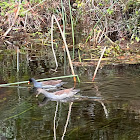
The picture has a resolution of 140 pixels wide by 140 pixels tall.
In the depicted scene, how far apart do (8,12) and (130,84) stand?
8.33 m

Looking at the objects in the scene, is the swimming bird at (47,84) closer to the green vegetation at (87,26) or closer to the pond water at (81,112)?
the pond water at (81,112)

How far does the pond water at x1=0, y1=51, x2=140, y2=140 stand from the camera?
5.46 metres

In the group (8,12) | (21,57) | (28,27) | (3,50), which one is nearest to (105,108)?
(21,57)

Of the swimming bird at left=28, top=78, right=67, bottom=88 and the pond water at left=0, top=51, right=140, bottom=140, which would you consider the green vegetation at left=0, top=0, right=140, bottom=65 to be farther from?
the pond water at left=0, top=51, right=140, bottom=140

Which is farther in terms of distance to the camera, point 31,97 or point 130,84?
point 130,84

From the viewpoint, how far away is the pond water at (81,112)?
215 inches

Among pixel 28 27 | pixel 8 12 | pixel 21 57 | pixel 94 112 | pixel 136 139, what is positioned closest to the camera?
pixel 136 139

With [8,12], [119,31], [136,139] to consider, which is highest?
[8,12]

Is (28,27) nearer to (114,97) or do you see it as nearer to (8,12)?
(8,12)

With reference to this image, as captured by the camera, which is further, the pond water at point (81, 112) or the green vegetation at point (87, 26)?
the green vegetation at point (87, 26)

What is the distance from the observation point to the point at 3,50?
1392 cm

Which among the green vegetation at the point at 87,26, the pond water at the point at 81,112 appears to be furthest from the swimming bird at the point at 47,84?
the green vegetation at the point at 87,26

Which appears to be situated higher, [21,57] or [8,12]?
[8,12]

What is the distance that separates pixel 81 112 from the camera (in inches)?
257
